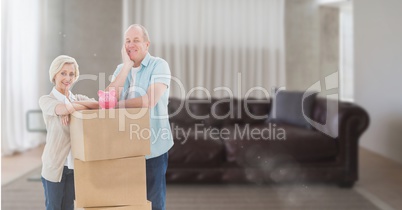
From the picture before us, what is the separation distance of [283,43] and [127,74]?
86 cm

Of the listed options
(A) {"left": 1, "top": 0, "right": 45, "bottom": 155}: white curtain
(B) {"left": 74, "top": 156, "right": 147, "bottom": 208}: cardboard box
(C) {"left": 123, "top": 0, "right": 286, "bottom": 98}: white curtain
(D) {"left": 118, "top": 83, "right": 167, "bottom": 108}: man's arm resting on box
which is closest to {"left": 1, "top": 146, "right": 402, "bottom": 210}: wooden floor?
(A) {"left": 1, "top": 0, "right": 45, "bottom": 155}: white curtain

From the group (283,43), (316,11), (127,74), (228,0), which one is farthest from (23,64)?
(316,11)

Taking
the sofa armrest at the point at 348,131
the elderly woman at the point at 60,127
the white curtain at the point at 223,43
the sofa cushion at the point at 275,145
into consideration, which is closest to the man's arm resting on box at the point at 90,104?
the elderly woman at the point at 60,127

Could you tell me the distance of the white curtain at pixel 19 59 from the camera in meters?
1.33

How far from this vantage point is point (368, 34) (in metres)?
2.84

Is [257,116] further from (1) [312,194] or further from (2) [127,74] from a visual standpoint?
(2) [127,74]

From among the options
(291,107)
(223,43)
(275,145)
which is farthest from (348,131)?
(223,43)

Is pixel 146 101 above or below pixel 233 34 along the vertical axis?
below

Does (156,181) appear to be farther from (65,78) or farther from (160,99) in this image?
(65,78)

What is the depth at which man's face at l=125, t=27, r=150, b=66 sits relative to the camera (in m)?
1.08

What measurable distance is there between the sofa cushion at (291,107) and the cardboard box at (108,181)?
749mm

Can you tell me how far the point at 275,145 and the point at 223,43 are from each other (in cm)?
44

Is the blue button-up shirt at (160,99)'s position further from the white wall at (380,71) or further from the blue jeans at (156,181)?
the white wall at (380,71)

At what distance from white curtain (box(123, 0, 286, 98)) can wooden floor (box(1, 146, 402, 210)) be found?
21.3 inches
